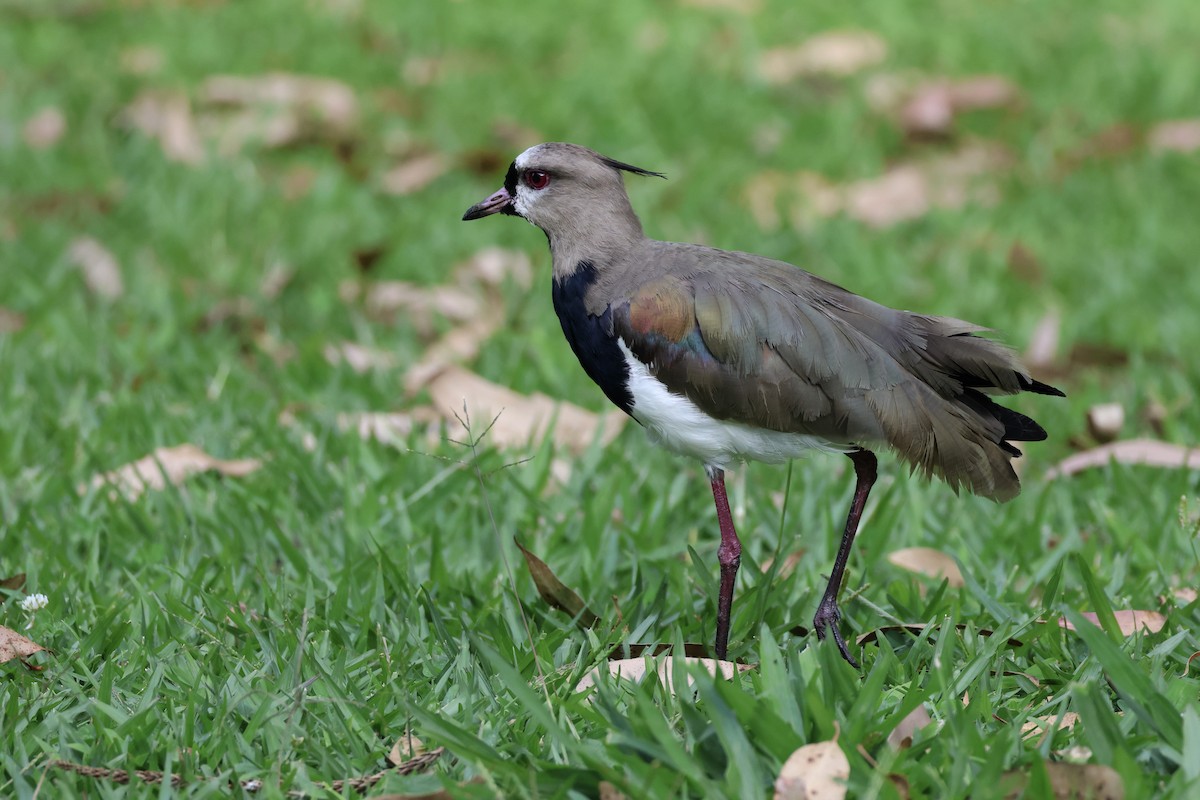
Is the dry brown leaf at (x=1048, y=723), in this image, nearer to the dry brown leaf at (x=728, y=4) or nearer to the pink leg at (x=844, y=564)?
the pink leg at (x=844, y=564)

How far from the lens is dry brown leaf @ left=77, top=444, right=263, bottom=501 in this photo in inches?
172

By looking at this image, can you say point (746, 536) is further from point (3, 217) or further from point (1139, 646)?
point (3, 217)

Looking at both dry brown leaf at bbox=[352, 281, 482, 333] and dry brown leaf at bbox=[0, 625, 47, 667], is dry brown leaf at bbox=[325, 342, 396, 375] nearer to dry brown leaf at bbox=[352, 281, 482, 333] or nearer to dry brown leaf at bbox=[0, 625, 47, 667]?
dry brown leaf at bbox=[352, 281, 482, 333]

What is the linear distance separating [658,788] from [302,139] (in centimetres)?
570

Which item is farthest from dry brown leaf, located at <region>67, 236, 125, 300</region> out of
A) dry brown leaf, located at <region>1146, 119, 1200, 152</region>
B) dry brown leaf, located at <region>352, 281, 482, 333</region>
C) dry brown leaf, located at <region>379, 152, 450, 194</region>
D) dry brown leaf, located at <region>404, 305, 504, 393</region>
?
dry brown leaf, located at <region>1146, 119, 1200, 152</region>

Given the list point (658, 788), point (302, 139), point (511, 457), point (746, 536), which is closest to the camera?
point (658, 788)

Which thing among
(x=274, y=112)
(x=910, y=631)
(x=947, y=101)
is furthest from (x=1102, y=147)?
(x=910, y=631)

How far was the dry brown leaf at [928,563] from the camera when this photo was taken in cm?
400

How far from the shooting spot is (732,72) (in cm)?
861

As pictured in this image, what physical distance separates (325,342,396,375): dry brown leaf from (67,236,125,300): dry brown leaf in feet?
3.67

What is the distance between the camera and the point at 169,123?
24.9 ft

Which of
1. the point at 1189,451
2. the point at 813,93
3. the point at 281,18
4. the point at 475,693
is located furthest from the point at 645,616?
the point at 281,18

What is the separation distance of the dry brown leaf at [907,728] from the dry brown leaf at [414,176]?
4924mm

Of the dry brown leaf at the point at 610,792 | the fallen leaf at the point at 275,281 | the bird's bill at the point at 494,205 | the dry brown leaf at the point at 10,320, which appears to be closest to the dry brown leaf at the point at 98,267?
the dry brown leaf at the point at 10,320
